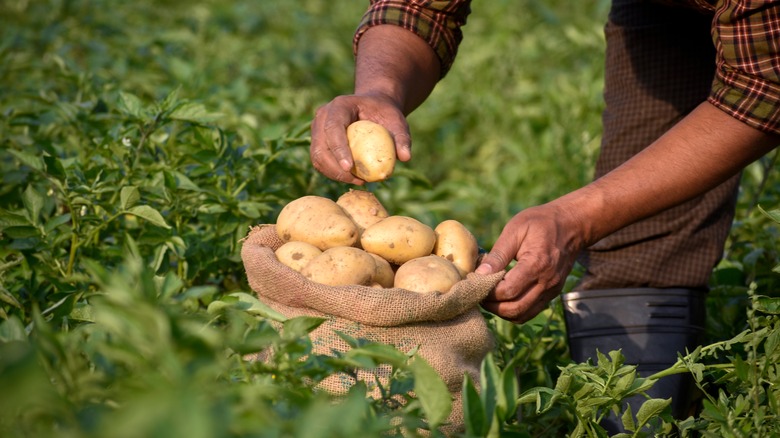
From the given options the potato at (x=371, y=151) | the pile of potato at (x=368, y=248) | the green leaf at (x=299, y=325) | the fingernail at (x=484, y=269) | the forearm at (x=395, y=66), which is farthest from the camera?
the forearm at (x=395, y=66)

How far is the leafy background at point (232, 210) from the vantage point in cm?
111

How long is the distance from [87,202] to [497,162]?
3.38 metres

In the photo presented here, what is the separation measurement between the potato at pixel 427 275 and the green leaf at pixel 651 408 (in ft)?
1.50

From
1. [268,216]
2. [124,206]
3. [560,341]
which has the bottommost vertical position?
[560,341]

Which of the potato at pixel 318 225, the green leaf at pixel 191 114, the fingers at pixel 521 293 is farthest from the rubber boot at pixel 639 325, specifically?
the green leaf at pixel 191 114

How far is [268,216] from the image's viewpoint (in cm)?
273

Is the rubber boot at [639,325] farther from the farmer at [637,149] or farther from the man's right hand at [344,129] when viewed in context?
the man's right hand at [344,129]

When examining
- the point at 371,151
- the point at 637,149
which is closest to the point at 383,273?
the point at 371,151

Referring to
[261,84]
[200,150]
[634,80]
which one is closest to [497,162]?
[261,84]

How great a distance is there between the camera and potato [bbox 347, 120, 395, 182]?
213 centimetres

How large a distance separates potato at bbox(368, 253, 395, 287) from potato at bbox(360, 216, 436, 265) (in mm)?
23

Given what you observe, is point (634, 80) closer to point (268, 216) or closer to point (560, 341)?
point (560, 341)

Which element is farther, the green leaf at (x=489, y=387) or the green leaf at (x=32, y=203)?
the green leaf at (x=32, y=203)

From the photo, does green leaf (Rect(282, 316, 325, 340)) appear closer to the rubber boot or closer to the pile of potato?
the pile of potato
